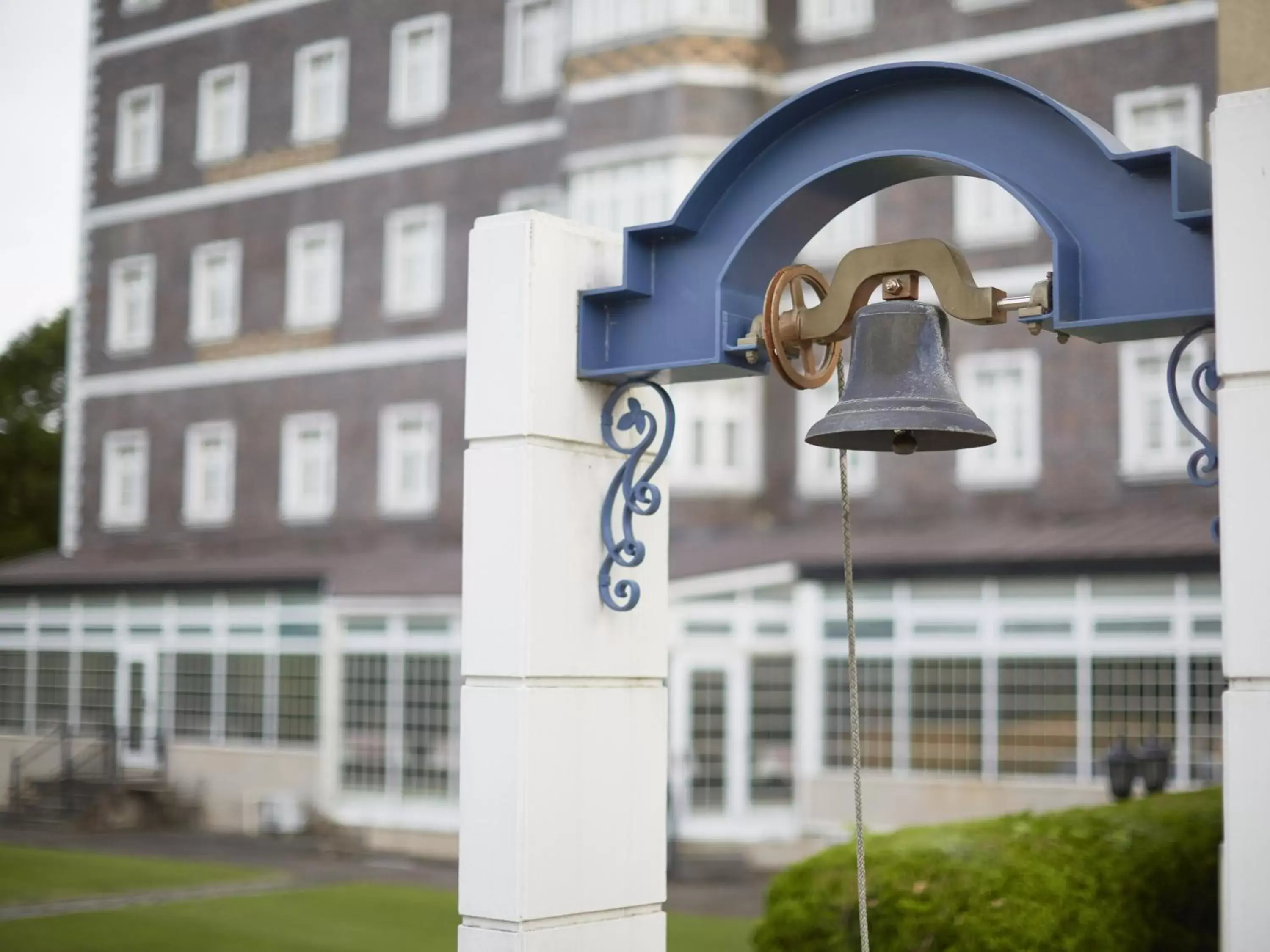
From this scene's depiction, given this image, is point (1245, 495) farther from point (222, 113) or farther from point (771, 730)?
point (222, 113)

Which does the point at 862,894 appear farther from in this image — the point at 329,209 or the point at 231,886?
the point at 329,209

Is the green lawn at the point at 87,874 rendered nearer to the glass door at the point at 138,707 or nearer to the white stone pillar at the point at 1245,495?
the glass door at the point at 138,707

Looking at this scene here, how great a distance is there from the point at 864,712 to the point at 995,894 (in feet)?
51.4

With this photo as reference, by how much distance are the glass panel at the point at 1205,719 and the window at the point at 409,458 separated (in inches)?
548

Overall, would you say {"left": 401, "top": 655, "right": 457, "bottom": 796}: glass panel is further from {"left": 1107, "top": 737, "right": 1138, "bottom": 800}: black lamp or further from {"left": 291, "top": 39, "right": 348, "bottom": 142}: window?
{"left": 1107, "top": 737, "right": 1138, "bottom": 800}: black lamp

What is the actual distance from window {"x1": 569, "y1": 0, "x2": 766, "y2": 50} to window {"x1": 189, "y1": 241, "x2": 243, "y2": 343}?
389 inches

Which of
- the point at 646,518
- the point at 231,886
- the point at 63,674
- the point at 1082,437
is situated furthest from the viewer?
the point at 63,674

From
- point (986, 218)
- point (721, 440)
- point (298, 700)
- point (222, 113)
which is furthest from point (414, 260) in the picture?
point (986, 218)

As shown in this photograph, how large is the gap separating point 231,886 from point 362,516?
11.3 metres

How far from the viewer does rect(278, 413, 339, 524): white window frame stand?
31.7 m

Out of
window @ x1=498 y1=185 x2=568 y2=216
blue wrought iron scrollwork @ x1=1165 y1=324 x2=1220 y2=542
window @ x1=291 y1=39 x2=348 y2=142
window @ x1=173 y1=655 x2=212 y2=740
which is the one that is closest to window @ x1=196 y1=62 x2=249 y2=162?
window @ x1=291 y1=39 x2=348 y2=142

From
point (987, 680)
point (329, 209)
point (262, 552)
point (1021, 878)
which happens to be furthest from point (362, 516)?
point (1021, 878)

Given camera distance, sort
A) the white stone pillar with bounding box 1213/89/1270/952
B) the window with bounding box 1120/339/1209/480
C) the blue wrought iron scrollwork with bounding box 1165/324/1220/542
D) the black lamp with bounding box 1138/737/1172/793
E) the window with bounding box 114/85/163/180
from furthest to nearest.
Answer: the window with bounding box 114/85/163/180, the window with bounding box 1120/339/1209/480, the black lamp with bounding box 1138/737/1172/793, the blue wrought iron scrollwork with bounding box 1165/324/1220/542, the white stone pillar with bounding box 1213/89/1270/952

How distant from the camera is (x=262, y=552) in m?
32.3
